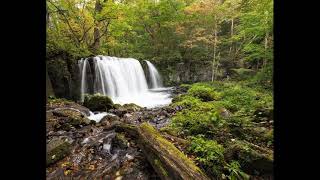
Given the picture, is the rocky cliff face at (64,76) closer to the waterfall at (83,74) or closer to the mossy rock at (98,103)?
the waterfall at (83,74)

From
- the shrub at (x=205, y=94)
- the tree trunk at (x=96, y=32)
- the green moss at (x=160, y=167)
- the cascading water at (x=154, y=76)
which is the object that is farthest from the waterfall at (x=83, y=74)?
the green moss at (x=160, y=167)

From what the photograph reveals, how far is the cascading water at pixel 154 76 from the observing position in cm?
2022

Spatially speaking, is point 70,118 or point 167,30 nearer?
point 70,118

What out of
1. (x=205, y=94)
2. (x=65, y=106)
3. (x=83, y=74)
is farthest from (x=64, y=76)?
(x=205, y=94)

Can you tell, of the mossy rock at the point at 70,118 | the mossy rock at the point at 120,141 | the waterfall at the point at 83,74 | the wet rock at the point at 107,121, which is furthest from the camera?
the waterfall at the point at 83,74

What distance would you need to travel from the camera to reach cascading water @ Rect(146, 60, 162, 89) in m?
20.2

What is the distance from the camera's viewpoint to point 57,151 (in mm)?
4473

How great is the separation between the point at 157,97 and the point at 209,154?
39.4ft

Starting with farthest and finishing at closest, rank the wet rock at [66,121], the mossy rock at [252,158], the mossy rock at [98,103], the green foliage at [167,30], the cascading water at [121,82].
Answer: the green foliage at [167,30] → the cascading water at [121,82] → the mossy rock at [98,103] → the wet rock at [66,121] → the mossy rock at [252,158]

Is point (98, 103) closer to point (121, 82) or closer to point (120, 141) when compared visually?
point (120, 141)

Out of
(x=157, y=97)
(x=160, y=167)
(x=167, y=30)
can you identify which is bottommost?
(x=160, y=167)

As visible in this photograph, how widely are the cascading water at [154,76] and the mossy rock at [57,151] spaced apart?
51.3 feet
